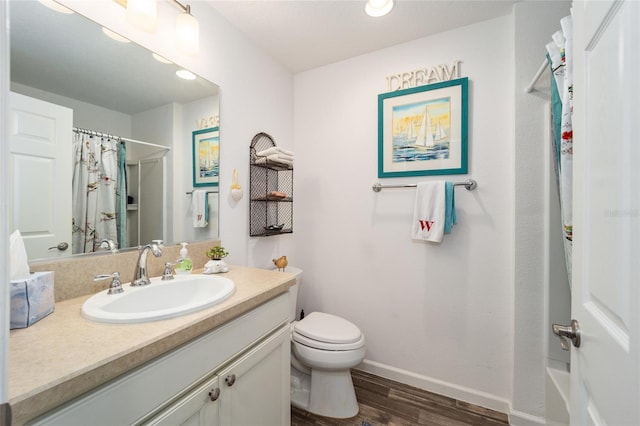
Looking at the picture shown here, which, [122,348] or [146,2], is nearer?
[122,348]

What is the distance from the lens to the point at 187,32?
1214mm

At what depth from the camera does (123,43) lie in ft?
3.56

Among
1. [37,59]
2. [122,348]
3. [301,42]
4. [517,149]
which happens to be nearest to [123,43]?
[37,59]

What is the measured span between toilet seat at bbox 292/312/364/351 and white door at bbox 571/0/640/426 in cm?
93

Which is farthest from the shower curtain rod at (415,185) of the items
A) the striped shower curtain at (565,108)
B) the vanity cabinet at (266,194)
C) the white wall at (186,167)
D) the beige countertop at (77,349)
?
the beige countertop at (77,349)

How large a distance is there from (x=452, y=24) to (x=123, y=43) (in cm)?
180

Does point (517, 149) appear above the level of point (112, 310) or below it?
above

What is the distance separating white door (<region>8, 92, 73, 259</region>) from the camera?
2.64 feet

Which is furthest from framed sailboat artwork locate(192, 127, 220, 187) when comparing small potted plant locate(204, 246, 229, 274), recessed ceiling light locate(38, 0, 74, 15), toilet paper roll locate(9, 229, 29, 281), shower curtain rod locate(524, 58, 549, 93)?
shower curtain rod locate(524, 58, 549, 93)

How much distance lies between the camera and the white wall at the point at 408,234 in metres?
1.52

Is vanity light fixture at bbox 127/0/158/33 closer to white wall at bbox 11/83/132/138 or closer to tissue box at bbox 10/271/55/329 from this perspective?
white wall at bbox 11/83/132/138

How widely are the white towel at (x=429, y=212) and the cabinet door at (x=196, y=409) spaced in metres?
1.34

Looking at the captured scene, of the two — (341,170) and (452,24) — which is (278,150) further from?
(452,24)

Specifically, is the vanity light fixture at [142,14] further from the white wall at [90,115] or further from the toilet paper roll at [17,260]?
the toilet paper roll at [17,260]
